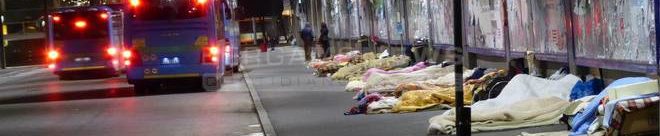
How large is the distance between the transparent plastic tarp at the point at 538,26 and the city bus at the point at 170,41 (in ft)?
26.0

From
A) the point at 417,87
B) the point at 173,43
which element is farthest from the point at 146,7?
the point at 417,87

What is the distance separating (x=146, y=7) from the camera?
66.8 feet

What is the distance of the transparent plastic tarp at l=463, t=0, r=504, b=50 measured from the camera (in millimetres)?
15203

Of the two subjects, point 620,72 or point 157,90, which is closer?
point 620,72

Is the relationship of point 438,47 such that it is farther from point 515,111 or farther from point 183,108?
point 515,111

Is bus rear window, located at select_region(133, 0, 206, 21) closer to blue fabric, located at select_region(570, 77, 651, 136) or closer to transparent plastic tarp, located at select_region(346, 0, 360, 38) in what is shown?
transparent plastic tarp, located at select_region(346, 0, 360, 38)

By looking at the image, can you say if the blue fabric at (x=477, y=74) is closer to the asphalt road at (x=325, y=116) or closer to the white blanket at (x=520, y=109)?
the asphalt road at (x=325, y=116)

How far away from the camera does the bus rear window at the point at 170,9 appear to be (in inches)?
797

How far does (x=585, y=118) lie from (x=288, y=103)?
7.57 m

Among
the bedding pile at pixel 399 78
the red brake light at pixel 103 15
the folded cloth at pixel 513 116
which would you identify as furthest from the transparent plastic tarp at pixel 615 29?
the red brake light at pixel 103 15

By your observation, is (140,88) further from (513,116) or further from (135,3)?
(513,116)

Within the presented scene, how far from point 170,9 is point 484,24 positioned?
7637 millimetres

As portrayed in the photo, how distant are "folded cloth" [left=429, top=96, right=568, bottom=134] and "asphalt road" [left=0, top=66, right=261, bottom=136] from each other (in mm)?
2738

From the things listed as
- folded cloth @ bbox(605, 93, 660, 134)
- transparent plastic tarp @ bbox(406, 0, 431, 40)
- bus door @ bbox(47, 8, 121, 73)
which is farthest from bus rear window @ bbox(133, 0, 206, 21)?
folded cloth @ bbox(605, 93, 660, 134)
